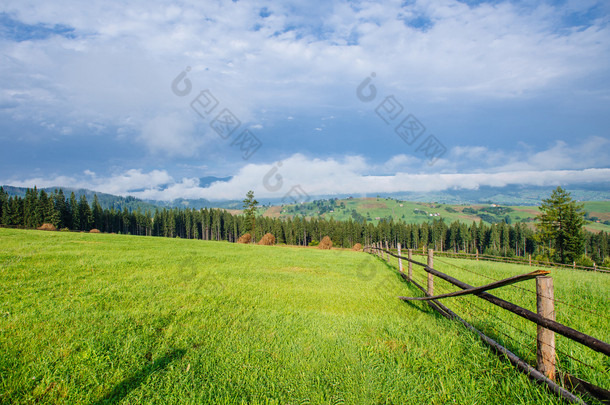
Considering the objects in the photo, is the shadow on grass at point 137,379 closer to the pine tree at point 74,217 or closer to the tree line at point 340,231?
the tree line at point 340,231

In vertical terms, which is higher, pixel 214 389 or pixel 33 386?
pixel 33 386

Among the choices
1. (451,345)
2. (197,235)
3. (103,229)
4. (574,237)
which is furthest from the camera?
(197,235)

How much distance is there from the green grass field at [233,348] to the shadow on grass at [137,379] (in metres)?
0.02

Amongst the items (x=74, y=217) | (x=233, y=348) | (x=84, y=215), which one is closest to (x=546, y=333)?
(x=233, y=348)

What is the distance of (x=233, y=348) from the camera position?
15.2ft

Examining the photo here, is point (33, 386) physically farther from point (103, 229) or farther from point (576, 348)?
point (103, 229)

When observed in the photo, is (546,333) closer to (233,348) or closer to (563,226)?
(233,348)

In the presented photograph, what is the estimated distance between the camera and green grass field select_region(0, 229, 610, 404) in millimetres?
3391

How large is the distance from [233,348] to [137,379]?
1.46 metres

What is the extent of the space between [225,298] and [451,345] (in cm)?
577

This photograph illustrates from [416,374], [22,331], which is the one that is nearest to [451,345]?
[416,374]

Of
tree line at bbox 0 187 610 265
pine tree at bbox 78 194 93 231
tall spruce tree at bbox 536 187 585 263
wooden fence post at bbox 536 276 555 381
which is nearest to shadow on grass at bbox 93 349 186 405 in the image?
wooden fence post at bbox 536 276 555 381

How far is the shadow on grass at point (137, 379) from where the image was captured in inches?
129

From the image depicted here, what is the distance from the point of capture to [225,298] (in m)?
7.59
